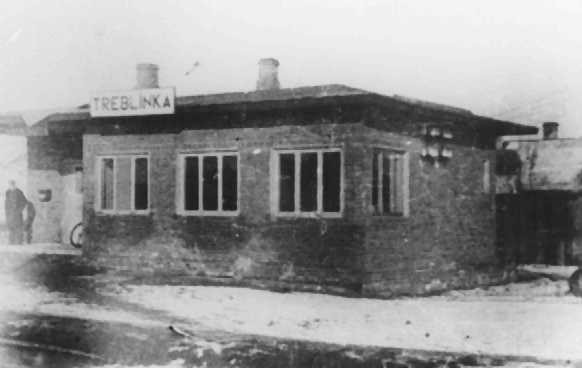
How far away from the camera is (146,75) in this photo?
1844cm

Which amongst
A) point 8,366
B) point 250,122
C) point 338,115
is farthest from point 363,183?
point 8,366

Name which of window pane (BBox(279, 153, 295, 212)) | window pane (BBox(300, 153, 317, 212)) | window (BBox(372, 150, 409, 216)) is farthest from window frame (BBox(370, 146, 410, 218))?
window pane (BBox(279, 153, 295, 212))

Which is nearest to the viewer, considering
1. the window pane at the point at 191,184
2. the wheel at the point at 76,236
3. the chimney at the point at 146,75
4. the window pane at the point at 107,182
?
the window pane at the point at 191,184

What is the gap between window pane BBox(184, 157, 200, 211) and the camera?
15.4 meters

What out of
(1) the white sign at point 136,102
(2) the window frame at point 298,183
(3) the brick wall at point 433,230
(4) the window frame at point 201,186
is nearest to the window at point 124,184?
(4) the window frame at point 201,186

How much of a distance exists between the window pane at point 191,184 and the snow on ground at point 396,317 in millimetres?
1934

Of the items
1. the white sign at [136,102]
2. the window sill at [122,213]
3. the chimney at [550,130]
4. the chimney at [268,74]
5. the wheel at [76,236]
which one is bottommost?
the wheel at [76,236]

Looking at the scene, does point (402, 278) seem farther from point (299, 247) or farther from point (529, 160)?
point (529, 160)

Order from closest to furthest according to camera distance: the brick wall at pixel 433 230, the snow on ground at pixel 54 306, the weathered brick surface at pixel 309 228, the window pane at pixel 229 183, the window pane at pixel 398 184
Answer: the snow on ground at pixel 54 306
the weathered brick surface at pixel 309 228
the brick wall at pixel 433 230
the window pane at pixel 398 184
the window pane at pixel 229 183

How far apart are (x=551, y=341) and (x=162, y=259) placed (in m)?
8.46

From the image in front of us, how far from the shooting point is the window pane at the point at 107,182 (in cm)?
1659

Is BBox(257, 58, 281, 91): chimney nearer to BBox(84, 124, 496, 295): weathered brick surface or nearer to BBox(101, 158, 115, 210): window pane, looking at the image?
BBox(84, 124, 496, 295): weathered brick surface

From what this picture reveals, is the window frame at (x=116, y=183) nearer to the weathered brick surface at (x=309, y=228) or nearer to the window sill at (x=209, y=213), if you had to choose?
the weathered brick surface at (x=309, y=228)

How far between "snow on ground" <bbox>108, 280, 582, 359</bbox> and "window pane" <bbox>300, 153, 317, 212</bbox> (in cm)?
172
